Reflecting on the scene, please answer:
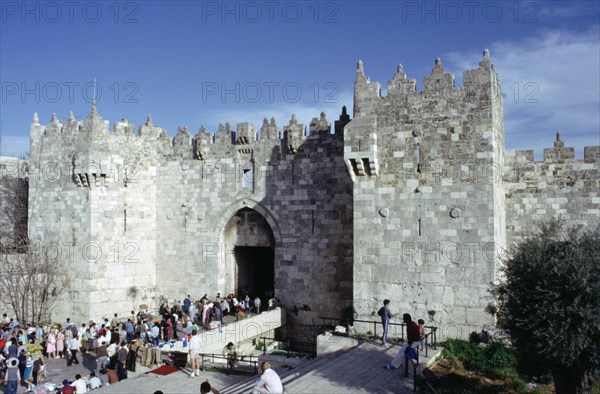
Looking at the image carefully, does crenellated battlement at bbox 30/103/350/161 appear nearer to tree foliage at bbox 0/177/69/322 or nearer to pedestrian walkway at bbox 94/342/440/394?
tree foliage at bbox 0/177/69/322

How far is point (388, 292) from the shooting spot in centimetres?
1585

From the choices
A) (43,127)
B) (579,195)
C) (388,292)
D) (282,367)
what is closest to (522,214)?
(579,195)

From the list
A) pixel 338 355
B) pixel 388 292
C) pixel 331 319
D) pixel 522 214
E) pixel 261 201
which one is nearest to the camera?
pixel 338 355

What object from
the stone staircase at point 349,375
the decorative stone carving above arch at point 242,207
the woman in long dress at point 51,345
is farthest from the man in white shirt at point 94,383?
the decorative stone carving above arch at point 242,207

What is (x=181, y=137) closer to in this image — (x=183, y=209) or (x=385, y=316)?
(x=183, y=209)

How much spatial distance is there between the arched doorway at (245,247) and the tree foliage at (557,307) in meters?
12.1

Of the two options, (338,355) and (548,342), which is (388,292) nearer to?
(338,355)

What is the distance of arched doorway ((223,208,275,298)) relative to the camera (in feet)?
71.9

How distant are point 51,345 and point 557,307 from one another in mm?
15885

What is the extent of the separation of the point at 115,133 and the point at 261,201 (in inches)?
267

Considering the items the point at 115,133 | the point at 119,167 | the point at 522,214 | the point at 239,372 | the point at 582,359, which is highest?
the point at 115,133

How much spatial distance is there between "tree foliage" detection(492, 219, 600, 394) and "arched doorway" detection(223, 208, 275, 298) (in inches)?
477

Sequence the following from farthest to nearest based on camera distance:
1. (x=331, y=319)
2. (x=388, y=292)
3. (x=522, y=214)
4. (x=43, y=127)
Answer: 1. (x=43, y=127)
2. (x=331, y=319)
3. (x=522, y=214)
4. (x=388, y=292)

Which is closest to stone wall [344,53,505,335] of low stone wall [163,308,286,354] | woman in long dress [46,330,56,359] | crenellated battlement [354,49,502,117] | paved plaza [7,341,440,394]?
crenellated battlement [354,49,502,117]
